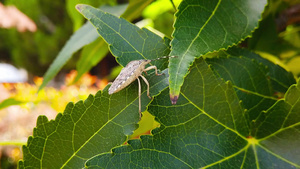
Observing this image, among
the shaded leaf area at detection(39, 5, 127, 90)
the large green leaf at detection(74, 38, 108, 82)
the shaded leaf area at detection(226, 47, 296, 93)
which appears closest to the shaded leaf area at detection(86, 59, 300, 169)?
the shaded leaf area at detection(226, 47, 296, 93)

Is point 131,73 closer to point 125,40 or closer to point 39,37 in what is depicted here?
point 125,40

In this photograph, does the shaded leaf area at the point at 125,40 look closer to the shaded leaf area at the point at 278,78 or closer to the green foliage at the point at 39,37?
the shaded leaf area at the point at 278,78

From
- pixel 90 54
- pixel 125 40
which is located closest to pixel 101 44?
pixel 90 54

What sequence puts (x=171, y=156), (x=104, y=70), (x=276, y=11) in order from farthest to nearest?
(x=104, y=70), (x=276, y=11), (x=171, y=156)

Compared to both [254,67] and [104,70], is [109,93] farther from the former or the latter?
[104,70]

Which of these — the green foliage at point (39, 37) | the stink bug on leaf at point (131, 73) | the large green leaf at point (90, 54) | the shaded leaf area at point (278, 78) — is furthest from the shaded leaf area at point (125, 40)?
the green foliage at point (39, 37)

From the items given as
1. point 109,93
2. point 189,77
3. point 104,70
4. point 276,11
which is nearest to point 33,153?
point 109,93

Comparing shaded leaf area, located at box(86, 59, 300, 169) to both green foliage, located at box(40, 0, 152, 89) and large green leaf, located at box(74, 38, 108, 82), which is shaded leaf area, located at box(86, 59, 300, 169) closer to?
green foliage, located at box(40, 0, 152, 89)
